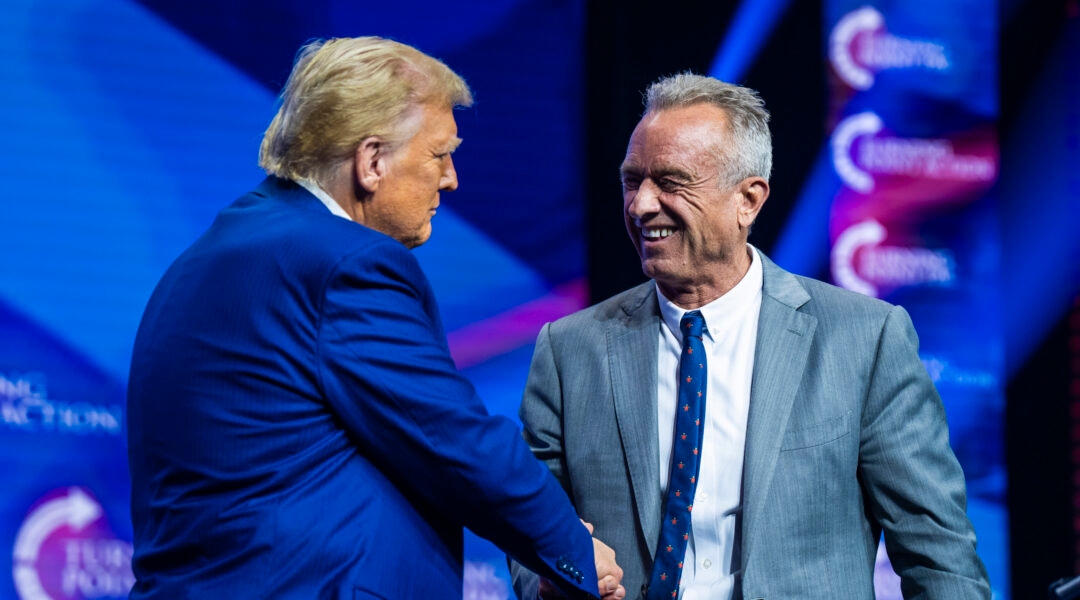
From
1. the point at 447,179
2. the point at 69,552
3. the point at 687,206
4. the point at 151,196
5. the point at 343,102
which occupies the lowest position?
the point at 69,552

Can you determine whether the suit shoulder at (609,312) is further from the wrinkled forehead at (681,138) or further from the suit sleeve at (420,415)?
the suit sleeve at (420,415)

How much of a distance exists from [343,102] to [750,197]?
96cm

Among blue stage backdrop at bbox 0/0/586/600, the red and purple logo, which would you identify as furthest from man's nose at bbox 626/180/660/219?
the red and purple logo

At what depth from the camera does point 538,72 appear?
411 centimetres

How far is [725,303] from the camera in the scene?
2402 mm

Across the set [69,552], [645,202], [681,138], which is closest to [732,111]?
[681,138]

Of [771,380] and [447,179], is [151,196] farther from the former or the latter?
[771,380]

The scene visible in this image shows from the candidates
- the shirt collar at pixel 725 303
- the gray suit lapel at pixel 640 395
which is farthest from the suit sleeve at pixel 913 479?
the gray suit lapel at pixel 640 395

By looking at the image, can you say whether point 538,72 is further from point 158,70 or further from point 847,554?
point 847,554

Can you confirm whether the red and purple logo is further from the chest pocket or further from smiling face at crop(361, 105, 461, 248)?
the chest pocket

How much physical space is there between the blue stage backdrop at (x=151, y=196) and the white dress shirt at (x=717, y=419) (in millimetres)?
1620

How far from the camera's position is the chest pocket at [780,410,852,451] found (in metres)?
2.25

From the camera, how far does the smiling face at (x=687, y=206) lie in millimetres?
2393

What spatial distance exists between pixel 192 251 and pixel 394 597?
598 millimetres
